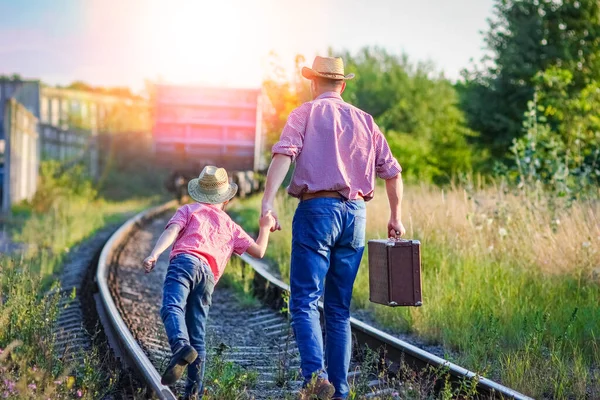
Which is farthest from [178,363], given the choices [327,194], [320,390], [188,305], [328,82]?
[328,82]

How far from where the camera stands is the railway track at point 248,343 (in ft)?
16.2

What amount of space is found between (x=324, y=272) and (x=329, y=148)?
0.71 m

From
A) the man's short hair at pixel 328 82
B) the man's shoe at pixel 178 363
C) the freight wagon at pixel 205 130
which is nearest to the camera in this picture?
the man's shoe at pixel 178 363

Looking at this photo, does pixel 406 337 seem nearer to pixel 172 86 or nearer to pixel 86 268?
pixel 86 268

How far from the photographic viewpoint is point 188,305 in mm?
4754

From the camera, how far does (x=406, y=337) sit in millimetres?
6875

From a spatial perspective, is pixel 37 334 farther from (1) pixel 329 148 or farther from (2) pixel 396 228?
(2) pixel 396 228

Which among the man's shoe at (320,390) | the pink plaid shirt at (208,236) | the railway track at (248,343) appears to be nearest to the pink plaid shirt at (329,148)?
the pink plaid shirt at (208,236)

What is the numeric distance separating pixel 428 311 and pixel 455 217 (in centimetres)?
330

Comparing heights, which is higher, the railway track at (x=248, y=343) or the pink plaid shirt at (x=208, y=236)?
the pink plaid shirt at (x=208, y=236)

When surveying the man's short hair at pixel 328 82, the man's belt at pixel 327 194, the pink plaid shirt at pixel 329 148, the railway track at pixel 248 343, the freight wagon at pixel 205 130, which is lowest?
the railway track at pixel 248 343

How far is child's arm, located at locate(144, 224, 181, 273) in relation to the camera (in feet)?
14.5

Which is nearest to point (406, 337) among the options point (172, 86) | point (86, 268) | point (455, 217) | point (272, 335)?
point (272, 335)

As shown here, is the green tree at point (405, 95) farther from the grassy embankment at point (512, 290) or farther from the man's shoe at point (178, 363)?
the man's shoe at point (178, 363)
